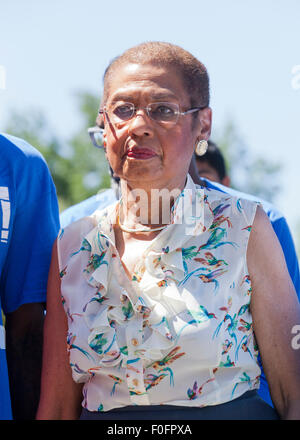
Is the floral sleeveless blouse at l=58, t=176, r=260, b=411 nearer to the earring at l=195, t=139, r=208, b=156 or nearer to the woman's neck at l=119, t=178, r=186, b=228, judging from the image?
the woman's neck at l=119, t=178, r=186, b=228

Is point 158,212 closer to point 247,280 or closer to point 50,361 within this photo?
point 247,280

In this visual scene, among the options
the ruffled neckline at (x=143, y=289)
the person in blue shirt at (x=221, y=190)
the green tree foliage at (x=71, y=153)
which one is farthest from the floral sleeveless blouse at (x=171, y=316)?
the green tree foliage at (x=71, y=153)

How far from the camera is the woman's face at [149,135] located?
2.27m

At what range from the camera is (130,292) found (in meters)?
2.19

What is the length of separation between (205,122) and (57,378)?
1.14m

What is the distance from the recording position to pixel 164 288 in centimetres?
214

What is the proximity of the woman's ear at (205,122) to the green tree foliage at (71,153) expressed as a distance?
24.1m

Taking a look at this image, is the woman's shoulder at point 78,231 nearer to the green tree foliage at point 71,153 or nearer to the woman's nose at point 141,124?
the woman's nose at point 141,124

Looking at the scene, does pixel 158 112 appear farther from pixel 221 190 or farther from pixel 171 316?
pixel 221 190

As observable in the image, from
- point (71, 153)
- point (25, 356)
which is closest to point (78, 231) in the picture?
point (25, 356)

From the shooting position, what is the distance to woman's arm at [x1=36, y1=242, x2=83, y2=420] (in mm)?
2256

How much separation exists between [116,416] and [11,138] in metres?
1.20

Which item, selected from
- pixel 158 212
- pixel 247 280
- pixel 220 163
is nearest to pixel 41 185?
pixel 158 212
